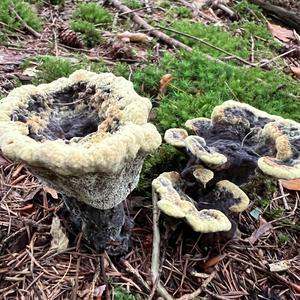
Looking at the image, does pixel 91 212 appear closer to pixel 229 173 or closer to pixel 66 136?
pixel 66 136

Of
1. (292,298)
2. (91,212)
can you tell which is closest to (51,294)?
(91,212)

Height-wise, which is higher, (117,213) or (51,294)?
(117,213)

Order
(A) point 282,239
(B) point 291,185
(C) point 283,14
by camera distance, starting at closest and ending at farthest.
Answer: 1. (A) point 282,239
2. (B) point 291,185
3. (C) point 283,14

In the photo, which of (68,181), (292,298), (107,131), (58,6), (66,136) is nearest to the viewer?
(68,181)

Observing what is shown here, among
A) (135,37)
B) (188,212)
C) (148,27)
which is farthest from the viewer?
(148,27)

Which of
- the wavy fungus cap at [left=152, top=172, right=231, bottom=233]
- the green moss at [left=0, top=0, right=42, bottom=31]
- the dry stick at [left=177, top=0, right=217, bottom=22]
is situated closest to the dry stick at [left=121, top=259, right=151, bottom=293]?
the wavy fungus cap at [left=152, top=172, right=231, bottom=233]

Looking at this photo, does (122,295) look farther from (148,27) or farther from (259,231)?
(148,27)

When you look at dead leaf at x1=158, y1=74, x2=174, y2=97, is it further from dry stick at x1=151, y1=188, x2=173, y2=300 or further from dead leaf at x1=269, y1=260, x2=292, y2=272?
dead leaf at x1=269, y1=260, x2=292, y2=272

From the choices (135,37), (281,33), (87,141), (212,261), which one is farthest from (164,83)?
(281,33)
